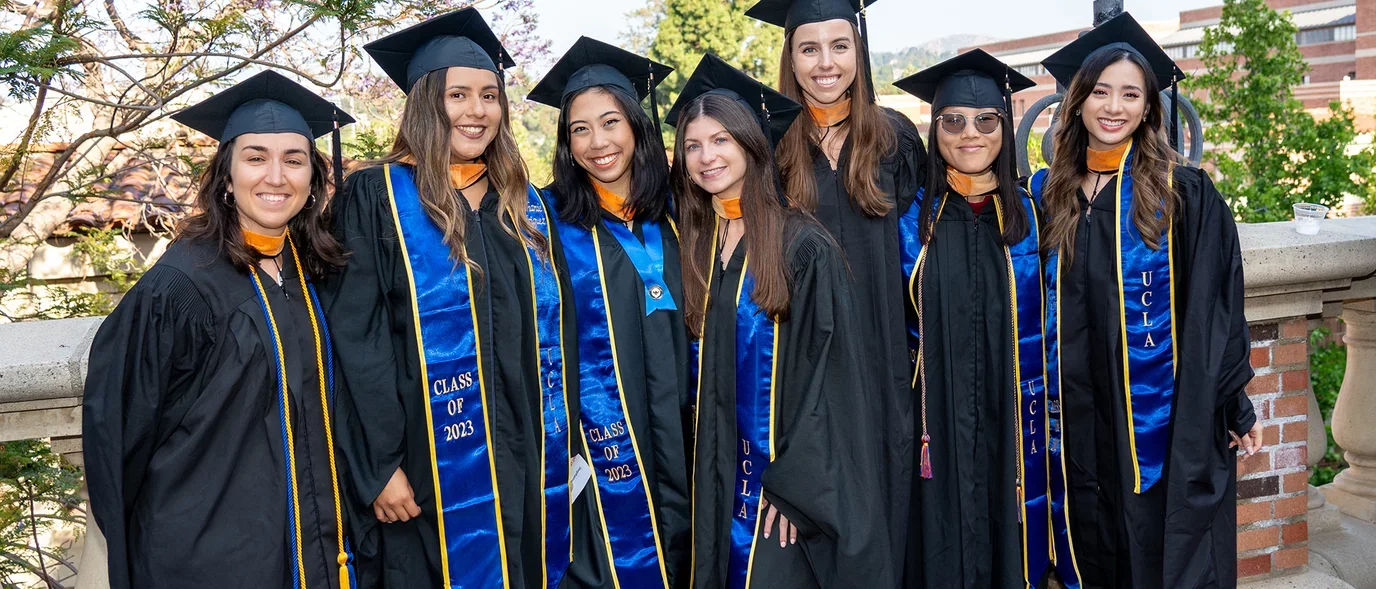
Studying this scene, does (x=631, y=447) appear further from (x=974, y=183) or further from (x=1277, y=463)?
(x=1277, y=463)

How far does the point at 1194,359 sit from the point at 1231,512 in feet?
1.64

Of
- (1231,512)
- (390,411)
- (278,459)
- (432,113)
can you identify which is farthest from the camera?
(1231,512)

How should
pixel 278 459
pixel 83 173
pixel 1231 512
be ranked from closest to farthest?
pixel 278 459 → pixel 1231 512 → pixel 83 173

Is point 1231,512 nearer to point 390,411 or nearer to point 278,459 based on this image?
point 390,411

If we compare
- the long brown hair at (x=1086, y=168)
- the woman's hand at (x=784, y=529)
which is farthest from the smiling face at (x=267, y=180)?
the long brown hair at (x=1086, y=168)

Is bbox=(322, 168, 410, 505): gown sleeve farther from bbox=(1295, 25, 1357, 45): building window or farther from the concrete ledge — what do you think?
bbox=(1295, 25, 1357, 45): building window

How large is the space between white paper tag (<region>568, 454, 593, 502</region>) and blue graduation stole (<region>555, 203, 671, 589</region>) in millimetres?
30

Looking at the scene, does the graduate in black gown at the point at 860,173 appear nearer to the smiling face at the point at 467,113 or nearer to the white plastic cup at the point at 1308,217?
the smiling face at the point at 467,113

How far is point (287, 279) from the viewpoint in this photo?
2553 mm

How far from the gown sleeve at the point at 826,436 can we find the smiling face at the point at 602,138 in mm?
594

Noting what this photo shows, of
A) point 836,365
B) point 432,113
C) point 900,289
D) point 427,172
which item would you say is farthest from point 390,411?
point 900,289

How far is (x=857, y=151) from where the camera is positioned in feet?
10.4

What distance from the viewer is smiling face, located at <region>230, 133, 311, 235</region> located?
248cm

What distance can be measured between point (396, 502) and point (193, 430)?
22.1 inches
